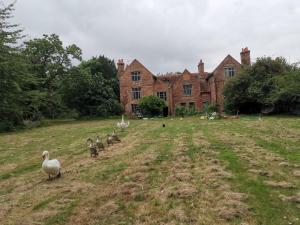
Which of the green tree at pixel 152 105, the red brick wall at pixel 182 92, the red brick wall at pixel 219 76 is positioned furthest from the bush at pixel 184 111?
the red brick wall at pixel 219 76

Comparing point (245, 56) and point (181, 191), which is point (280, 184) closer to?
point (181, 191)

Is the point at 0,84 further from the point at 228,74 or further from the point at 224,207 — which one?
the point at 228,74

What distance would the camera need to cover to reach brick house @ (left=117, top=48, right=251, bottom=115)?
4725cm

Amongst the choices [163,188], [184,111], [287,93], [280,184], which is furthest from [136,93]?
[280,184]

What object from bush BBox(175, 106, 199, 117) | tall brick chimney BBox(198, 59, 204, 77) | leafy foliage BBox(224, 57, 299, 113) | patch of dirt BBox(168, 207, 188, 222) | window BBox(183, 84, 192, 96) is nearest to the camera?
patch of dirt BBox(168, 207, 188, 222)

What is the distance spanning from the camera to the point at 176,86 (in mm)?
48531

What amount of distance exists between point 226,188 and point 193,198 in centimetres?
92

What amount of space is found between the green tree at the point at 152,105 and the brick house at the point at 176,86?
3234mm

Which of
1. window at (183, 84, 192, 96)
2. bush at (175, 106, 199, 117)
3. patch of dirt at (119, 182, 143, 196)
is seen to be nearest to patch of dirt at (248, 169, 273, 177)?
patch of dirt at (119, 182, 143, 196)

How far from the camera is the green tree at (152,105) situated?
143 feet

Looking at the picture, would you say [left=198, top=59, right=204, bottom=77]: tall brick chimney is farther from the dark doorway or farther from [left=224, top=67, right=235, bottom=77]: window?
the dark doorway

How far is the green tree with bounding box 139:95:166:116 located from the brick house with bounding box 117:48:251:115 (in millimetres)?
3234

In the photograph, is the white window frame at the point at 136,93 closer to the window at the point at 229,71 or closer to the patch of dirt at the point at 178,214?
the window at the point at 229,71

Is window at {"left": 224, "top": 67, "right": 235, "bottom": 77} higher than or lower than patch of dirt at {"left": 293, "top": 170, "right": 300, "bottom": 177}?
higher
